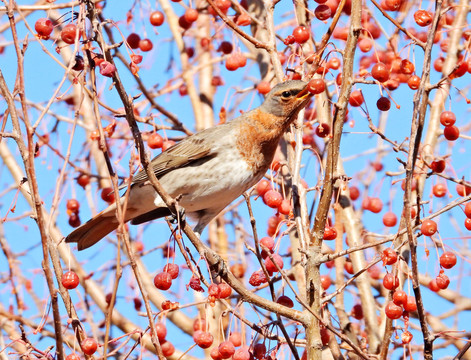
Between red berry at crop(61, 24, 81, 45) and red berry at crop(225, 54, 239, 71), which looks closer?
red berry at crop(61, 24, 81, 45)

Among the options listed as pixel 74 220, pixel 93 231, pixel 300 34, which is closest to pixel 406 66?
pixel 300 34

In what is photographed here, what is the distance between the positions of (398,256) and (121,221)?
1284 mm

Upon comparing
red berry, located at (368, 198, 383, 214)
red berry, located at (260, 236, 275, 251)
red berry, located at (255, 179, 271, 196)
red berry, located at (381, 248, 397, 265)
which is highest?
red berry, located at (368, 198, 383, 214)

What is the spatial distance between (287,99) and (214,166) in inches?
28.1

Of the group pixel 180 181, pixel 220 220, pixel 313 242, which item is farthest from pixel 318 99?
pixel 313 242

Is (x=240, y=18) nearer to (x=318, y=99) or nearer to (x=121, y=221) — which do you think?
(x=318, y=99)

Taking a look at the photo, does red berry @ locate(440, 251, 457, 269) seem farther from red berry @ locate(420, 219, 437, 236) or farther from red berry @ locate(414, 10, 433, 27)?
red berry @ locate(414, 10, 433, 27)

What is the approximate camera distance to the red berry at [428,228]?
334cm

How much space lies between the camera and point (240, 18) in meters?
4.91

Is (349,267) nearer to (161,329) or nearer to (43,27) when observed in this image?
(161,329)

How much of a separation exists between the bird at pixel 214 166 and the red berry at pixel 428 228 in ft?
5.42

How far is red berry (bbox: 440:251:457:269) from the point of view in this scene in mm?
3561

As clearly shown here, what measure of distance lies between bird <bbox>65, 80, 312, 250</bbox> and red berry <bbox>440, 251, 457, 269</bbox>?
63.6 inches

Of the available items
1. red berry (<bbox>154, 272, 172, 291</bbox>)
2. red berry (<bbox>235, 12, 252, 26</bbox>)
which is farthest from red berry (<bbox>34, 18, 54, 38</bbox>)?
red berry (<bbox>235, 12, 252, 26</bbox>)
